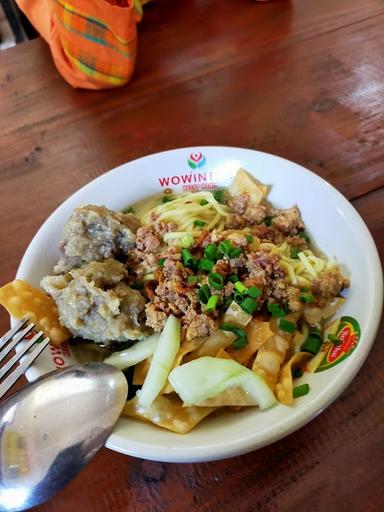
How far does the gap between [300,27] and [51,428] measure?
7.28 ft

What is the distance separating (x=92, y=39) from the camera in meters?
2.15

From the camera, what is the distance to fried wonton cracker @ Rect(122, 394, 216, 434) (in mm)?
1094

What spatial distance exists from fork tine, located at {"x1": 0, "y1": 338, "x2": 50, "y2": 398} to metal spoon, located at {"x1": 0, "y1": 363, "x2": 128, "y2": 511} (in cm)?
5

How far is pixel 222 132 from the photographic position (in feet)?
6.65

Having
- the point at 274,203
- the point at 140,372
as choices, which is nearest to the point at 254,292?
the point at 140,372

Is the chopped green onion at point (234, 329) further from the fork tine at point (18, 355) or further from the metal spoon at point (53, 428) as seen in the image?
the fork tine at point (18, 355)

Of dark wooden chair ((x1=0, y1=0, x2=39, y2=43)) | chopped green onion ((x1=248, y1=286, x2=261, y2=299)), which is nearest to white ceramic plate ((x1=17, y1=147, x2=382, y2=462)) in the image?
chopped green onion ((x1=248, y1=286, x2=261, y2=299))

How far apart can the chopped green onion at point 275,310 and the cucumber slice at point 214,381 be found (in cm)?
19

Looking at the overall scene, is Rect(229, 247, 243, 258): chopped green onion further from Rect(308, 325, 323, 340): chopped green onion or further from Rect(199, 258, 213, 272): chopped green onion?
Rect(308, 325, 323, 340): chopped green onion

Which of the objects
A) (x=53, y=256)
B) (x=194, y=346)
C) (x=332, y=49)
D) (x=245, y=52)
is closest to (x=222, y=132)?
(x=245, y=52)

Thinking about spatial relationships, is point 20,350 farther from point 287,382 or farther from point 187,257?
point 287,382

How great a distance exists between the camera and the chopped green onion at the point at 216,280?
1.26 m

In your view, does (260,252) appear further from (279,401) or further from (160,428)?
(160,428)

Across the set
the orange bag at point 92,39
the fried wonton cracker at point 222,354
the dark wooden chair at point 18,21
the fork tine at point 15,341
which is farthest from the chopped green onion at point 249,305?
the dark wooden chair at point 18,21
